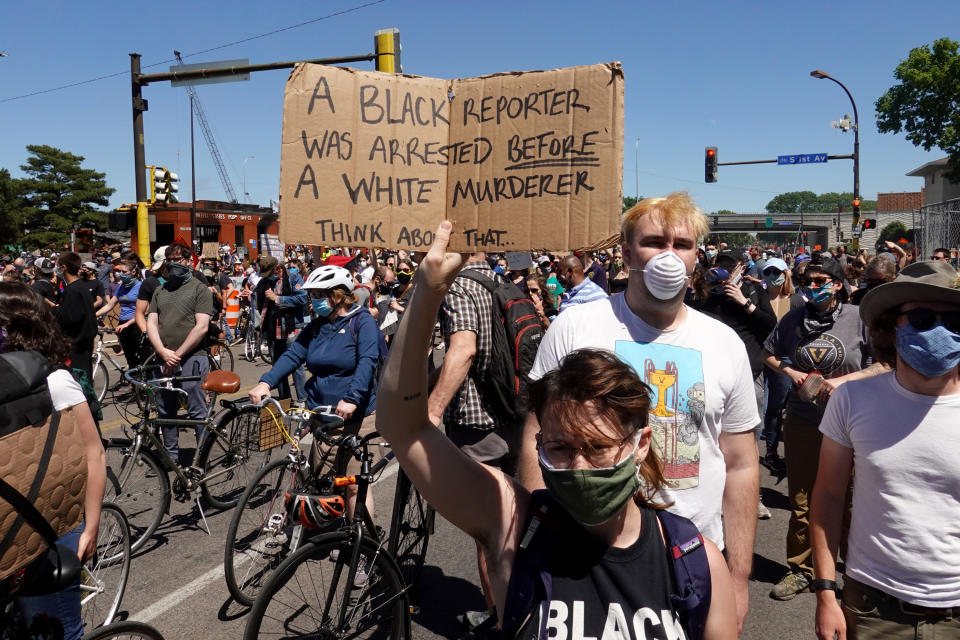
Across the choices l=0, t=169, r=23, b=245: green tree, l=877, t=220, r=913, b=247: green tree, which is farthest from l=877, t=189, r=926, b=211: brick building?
l=0, t=169, r=23, b=245: green tree

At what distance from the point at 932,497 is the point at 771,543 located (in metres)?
3.37

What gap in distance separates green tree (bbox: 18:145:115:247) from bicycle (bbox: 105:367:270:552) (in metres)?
68.7

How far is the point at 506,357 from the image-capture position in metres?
3.85

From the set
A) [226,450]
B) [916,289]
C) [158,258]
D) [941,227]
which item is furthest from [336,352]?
[941,227]

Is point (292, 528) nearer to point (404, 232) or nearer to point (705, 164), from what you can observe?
point (404, 232)

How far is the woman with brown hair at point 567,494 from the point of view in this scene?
1.54 meters

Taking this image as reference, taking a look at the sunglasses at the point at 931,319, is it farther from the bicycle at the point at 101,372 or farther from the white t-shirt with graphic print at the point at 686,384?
the bicycle at the point at 101,372

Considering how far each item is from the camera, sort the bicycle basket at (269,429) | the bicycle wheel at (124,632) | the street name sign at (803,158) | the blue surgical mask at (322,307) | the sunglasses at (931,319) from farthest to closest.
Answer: the street name sign at (803,158)
the bicycle basket at (269,429)
the blue surgical mask at (322,307)
the bicycle wheel at (124,632)
the sunglasses at (931,319)

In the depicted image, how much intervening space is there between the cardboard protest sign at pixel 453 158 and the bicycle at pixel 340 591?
1676 mm

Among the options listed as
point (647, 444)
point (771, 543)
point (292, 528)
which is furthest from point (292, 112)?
point (771, 543)

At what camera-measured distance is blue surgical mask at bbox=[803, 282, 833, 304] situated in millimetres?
4540

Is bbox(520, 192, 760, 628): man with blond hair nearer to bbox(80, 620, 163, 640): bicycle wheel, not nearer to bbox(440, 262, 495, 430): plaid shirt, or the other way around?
bbox(440, 262, 495, 430): plaid shirt

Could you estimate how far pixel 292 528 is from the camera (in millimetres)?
4582

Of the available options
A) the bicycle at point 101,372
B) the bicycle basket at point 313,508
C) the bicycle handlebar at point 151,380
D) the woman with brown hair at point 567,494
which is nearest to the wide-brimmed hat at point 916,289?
the woman with brown hair at point 567,494
